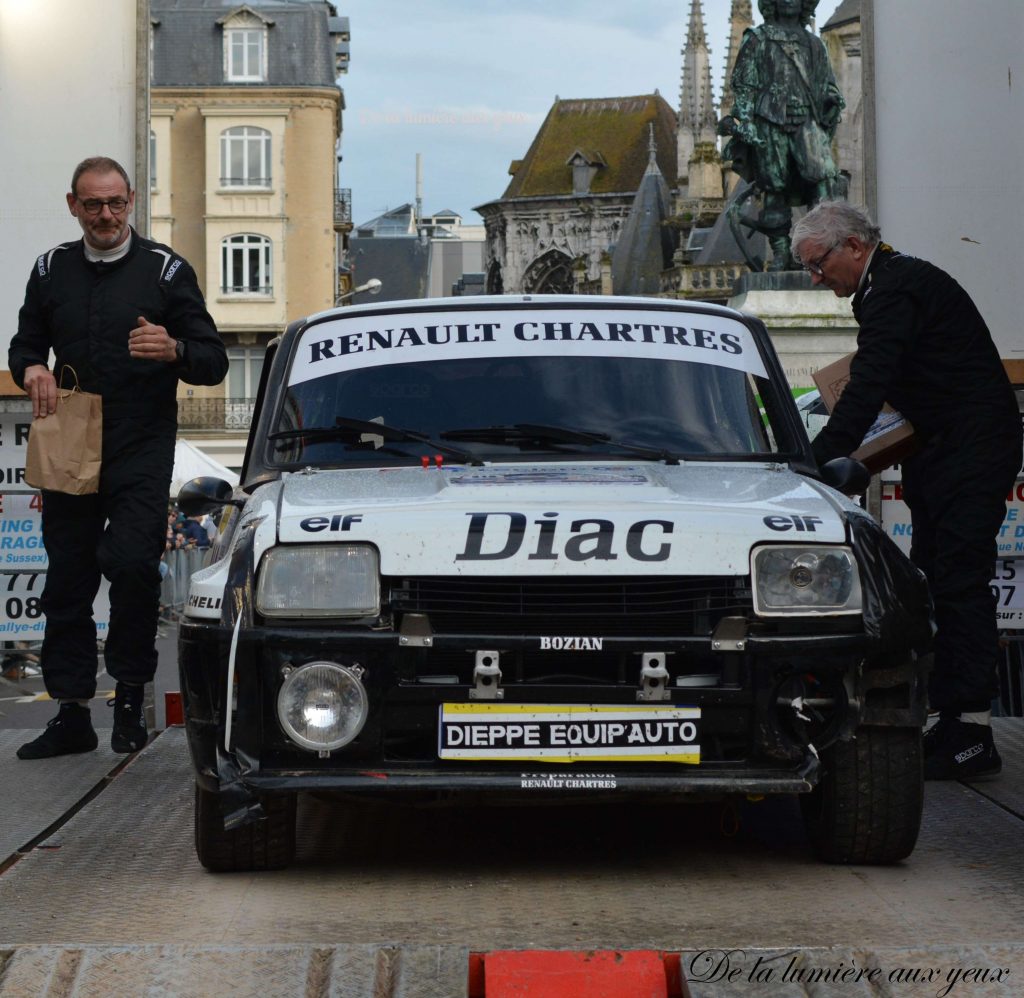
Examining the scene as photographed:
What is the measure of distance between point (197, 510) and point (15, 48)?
14.3 ft

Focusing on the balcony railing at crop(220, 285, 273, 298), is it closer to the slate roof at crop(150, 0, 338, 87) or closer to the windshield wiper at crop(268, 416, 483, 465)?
the slate roof at crop(150, 0, 338, 87)

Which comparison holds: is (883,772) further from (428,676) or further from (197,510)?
(197,510)

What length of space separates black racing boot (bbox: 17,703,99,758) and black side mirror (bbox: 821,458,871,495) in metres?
2.95

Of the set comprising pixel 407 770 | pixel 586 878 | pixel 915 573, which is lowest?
pixel 586 878

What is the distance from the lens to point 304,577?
4.59 m

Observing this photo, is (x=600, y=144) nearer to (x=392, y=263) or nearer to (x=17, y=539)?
(x=392, y=263)

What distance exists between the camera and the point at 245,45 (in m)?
63.3

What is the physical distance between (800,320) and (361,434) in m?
14.7

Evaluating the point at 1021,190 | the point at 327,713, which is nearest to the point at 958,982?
the point at 327,713

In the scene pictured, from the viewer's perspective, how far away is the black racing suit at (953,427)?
652cm

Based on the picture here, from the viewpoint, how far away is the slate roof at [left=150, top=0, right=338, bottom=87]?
62.9 metres

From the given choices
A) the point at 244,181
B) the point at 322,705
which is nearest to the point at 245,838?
the point at 322,705

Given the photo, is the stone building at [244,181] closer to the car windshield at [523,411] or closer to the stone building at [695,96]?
the stone building at [695,96]

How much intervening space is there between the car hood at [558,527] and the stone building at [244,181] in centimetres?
5780
